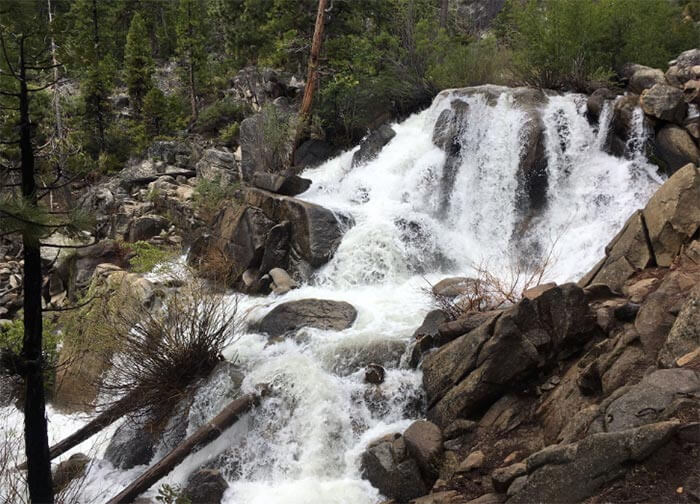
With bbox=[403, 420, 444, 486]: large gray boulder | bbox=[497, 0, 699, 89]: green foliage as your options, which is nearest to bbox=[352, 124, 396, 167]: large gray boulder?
bbox=[497, 0, 699, 89]: green foliage

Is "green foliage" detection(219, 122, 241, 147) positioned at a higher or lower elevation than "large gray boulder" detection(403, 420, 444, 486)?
lower

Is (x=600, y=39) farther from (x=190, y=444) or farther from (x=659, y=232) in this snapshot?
(x=190, y=444)

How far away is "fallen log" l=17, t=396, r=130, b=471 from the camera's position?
22.3 ft

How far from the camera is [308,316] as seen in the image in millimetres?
8906

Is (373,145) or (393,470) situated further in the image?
(373,145)

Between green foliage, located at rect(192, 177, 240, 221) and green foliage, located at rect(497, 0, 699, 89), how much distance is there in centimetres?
887

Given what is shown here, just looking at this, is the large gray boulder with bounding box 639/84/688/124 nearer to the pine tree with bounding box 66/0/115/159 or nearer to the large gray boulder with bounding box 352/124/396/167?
the large gray boulder with bounding box 352/124/396/167

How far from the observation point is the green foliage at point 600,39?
44.4ft

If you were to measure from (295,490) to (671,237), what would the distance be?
5.63 m

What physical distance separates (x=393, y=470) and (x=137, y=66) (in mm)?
23953

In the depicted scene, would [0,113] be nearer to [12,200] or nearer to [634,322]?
[12,200]

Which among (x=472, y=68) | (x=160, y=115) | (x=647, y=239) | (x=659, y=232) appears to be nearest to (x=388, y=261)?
(x=647, y=239)

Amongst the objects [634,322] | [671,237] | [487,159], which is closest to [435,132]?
[487,159]

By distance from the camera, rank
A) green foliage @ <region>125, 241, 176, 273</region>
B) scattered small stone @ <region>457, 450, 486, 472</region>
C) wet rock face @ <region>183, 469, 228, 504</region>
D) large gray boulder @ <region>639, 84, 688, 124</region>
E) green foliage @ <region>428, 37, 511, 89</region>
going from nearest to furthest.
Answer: scattered small stone @ <region>457, 450, 486, 472</region> < wet rock face @ <region>183, 469, 228, 504</region> < large gray boulder @ <region>639, 84, 688, 124</region> < green foliage @ <region>125, 241, 176, 273</region> < green foliage @ <region>428, 37, 511, 89</region>
